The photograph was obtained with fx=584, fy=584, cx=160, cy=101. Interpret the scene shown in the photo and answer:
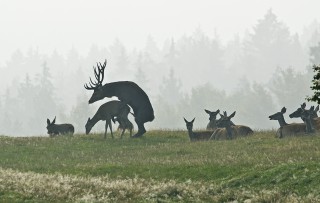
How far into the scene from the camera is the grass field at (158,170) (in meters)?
13.9

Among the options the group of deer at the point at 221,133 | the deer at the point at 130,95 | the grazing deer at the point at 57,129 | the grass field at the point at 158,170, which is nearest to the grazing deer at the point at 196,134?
the group of deer at the point at 221,133

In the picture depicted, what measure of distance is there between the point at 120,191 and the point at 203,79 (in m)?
173

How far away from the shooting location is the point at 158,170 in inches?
749

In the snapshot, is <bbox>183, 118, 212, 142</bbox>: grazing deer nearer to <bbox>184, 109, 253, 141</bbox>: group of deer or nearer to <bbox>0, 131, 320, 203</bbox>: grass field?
<bbox>184, 109, 253, 141</bbox>: group of deer

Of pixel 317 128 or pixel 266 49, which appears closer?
pixel 317 128

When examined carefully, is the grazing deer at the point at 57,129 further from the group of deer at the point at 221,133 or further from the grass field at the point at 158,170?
the group of deer at the point at 221,133

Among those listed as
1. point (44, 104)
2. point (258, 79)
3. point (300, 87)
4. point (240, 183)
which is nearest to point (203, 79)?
point (258, 79)

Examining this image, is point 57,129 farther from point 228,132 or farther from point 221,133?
point 228,132

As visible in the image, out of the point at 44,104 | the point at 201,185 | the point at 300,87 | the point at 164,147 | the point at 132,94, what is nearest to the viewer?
the point at 201,185

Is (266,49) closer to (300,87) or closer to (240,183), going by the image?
(300,87)

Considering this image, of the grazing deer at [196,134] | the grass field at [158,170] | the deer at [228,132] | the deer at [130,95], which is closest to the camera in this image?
the grass field at [158,170]

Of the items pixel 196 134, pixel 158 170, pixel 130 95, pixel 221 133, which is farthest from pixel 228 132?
pixel 158 170

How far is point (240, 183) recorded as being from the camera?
15602 millimetres

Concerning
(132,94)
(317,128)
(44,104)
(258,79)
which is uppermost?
(258,79)
